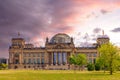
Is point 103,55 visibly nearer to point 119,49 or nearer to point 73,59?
point 119,49

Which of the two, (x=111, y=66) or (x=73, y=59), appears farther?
(x=73, y=59)

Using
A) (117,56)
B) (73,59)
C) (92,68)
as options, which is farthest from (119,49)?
(73,59)

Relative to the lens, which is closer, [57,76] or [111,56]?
[57,76]

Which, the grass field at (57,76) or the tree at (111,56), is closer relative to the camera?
the grass field at (57,76)

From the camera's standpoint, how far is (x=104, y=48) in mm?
107938

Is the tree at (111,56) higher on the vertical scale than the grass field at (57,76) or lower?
higher

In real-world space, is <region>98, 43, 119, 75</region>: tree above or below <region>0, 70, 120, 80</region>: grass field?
above

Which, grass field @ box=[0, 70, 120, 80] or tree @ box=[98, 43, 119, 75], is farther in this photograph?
tree @ box=[98, 43, 119, 75]

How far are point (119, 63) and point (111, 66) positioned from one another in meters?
6.41

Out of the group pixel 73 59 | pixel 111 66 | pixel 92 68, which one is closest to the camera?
pixel 111 66

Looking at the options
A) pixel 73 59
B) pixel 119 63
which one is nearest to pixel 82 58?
pixel 73 59

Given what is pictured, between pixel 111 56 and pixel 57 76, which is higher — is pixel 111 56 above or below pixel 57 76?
above

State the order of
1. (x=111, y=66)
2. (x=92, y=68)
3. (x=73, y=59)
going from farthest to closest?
(x=73, y=59), (x=92, y=68), (x=111, y=66)

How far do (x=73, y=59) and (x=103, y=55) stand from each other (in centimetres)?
8643
